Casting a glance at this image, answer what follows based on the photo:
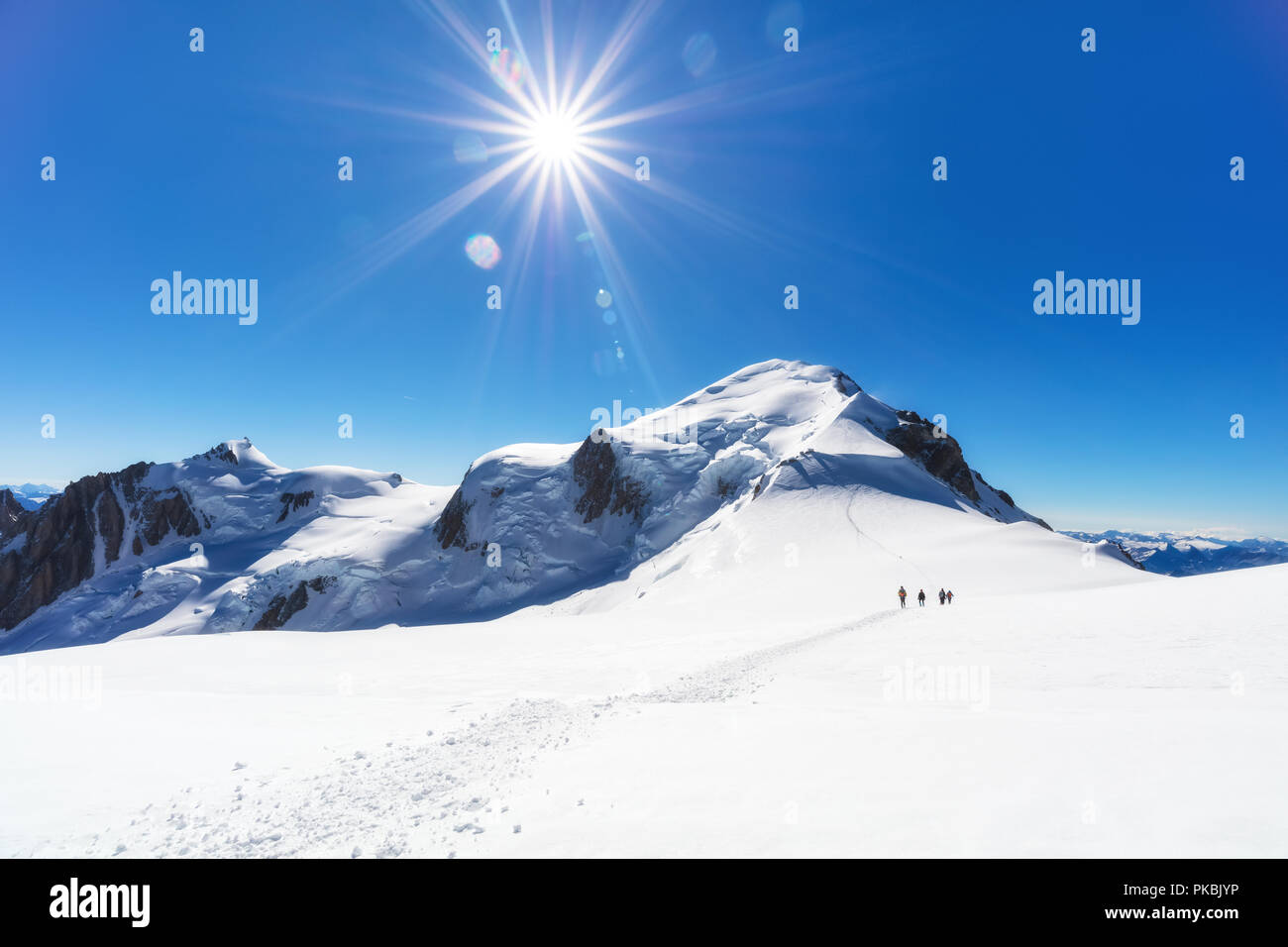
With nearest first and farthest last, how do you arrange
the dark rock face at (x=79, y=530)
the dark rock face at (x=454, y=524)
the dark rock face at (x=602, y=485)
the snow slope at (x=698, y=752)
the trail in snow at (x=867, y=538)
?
the snow slope at (x=698, y=752)
the trail in snow at (x=867, y=538)
the dark rock face at (x=602, y=485)
the dark rock face at (x=454, y=524)
the dark rock face at (x=79, y=530)

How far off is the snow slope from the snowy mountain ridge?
92.5 feet

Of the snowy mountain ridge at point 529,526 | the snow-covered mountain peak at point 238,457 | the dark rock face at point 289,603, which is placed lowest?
the dark rock face at point 289,603

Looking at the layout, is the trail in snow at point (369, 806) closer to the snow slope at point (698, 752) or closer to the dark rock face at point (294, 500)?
the snow slope at point (698, 752)

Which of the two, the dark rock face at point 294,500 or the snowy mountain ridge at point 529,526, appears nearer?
the snowy mountain ridge at point 529,526

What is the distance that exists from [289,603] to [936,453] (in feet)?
409

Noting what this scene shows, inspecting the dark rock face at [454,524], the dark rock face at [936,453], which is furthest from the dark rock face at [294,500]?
the dark rock face at [936,453]

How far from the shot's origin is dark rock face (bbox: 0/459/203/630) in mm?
Result: 131375

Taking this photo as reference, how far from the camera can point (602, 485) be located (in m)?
93.4

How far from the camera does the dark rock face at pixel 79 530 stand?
131375 millimetres

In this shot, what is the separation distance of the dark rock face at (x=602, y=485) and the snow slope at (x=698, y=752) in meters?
70.4

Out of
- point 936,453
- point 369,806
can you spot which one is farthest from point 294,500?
point 369,806

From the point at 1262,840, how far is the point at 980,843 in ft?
10.3

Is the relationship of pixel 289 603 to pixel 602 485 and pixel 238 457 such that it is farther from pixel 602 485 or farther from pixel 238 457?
pixel 238 457
